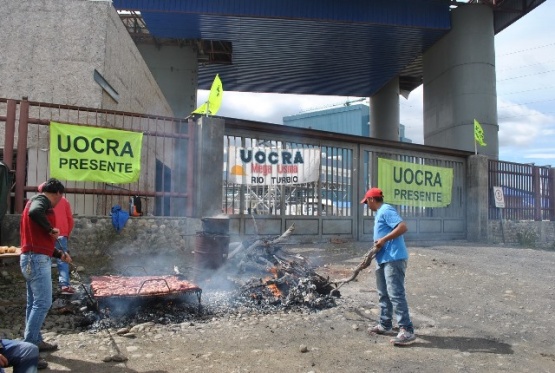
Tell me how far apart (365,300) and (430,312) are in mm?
999

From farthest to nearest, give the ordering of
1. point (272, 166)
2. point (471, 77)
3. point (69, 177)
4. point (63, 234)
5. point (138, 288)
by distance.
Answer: point (471, 77)
point (272, 166)
point (69, 177)
point (63, 234)
point (138, 288)

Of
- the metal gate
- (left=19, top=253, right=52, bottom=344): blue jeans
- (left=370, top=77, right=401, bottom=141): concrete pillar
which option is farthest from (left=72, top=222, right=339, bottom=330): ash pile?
(left=370, top=77, right=401, bottom=141): concrete pillar

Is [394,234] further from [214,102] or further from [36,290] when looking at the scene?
[214,102]

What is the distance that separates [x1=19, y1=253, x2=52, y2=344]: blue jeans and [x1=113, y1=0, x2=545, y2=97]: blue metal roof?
53.1 ft

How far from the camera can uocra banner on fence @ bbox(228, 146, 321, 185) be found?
→ 11.0m

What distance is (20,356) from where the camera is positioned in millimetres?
2832

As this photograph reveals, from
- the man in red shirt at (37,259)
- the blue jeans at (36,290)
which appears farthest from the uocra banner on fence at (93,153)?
the blue jeans at (36,290)

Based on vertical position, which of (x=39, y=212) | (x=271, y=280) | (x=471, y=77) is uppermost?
(x=471, y=77)

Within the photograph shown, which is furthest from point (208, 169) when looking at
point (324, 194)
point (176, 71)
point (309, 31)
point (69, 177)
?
point (176, 71)

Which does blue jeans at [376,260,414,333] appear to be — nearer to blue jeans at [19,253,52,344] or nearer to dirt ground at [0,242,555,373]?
dirt ground at [0,242,555,373]

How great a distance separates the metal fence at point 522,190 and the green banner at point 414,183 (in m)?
2.73

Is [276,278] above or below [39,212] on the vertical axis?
below

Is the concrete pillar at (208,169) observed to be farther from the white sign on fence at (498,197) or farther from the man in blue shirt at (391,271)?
the white sign on fence at (498,197)

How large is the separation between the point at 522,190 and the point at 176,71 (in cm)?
1854
